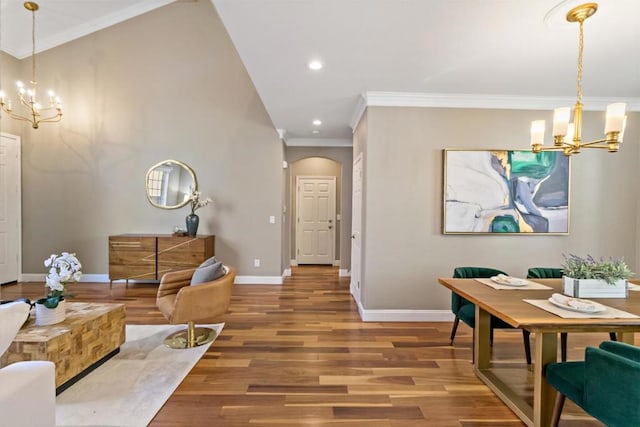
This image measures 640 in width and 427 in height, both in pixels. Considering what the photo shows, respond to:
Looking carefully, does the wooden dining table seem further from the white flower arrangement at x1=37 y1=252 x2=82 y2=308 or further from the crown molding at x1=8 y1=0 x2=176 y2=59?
the crown molding at x1=8 y1=0 x2=176 y2=59

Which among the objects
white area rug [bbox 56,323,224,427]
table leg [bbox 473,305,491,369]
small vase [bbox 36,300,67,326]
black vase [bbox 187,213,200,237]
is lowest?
white area rug [bbox 56,323,224,427]

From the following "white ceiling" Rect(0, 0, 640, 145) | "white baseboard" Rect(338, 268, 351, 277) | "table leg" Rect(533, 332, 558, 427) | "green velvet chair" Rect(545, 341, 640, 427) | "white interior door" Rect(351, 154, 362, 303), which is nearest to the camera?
"green velvet chair" Rect(545, 341, 640, 427)

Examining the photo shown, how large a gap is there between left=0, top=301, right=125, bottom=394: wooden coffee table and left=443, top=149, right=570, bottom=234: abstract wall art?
11.2 ft

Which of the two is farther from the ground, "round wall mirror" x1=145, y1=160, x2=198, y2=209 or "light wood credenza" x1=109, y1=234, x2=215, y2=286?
"round wall mirror" x1=145, y1=160, x2=198, y2=209

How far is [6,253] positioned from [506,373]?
7.08m

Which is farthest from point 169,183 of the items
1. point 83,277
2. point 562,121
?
point 562,121

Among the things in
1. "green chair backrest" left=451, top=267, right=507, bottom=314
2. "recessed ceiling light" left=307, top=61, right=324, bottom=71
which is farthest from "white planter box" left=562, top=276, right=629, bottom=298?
"recessed ceiling light" left=307, top=61, right=324, bottom=71

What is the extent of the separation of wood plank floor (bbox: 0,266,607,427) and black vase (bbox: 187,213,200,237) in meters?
1.34

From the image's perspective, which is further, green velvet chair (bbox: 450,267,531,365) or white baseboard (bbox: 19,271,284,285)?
white baseboard (bbox: 19,271,284,285)

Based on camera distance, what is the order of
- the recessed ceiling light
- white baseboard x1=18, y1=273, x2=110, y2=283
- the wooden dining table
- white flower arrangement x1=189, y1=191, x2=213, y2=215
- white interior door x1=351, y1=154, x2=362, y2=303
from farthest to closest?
white baseboard x1=18, y1=273, x2=110, y2=283
white flower arrangement x1=189, y1=191, x2=213, y2=215
white interior door x1=351, y1=154, x2=362, y2=303
the recessed ceiling light
the wooden dining table

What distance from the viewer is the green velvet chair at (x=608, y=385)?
1.32 metres

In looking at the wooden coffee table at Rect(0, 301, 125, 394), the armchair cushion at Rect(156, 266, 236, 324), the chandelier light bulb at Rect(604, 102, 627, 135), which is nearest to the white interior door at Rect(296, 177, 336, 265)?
the armchair cushion at Rect(156, 266, 236, 324)

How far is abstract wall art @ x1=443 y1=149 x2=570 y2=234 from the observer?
11.9 ft

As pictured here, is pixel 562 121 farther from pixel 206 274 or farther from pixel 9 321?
pixel 9 321
